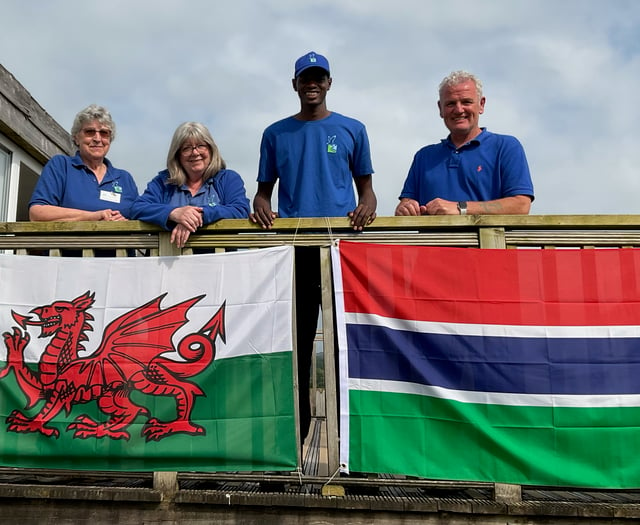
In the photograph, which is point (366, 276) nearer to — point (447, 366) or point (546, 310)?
point (447, 366)

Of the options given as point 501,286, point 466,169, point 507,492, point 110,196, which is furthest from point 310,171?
point 507,492

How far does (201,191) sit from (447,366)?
176 centimetres

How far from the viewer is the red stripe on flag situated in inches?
115

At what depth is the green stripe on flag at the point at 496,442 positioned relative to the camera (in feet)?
9.27

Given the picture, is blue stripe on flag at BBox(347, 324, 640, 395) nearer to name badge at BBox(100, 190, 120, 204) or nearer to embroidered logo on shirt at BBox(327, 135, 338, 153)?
embroidered logo on shirt at BBox(327, 135, 338, 153)

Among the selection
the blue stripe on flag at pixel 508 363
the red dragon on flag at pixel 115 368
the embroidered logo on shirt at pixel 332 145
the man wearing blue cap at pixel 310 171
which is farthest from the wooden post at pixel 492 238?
the red dragon on flag at pixel 115 368

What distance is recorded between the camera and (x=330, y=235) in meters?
3.10

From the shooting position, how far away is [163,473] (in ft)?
9.68

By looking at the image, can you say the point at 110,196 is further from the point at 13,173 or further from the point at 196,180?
the point at 13,173

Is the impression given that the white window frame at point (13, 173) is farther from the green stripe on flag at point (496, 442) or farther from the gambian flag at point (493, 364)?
the green stripe on flag at point (496, 442)

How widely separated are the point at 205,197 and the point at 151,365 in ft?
3.40

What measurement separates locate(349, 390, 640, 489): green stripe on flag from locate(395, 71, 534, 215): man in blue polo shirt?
112cm

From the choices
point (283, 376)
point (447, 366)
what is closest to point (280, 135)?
point (283, 376)

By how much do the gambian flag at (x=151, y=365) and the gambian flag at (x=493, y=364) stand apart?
0.42m
